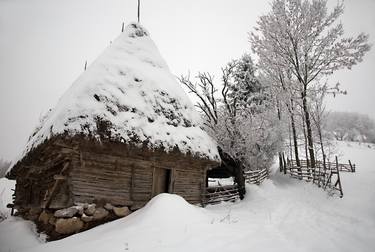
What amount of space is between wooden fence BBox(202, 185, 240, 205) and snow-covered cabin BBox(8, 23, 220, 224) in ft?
2.97

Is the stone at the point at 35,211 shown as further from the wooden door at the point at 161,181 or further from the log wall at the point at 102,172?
the wooden door at the point at 161,181

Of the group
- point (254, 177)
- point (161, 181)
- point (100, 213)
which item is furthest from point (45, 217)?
point (254, 177)

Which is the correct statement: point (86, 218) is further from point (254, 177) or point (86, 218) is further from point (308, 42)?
point (308, 42)

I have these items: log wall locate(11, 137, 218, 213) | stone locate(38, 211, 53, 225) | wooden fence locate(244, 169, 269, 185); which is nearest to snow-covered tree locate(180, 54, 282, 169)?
wooden fence locate(244, 169, 269, 185)

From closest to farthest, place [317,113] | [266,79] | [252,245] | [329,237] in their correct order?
[252,245], [329,237], [266,79], [317,113]

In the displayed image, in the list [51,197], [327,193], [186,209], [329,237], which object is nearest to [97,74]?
[51,197]

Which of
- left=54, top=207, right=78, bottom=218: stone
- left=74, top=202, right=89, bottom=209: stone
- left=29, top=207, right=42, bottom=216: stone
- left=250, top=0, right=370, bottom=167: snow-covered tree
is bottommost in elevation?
left=29, top=207, right=42, bottom=216: stone

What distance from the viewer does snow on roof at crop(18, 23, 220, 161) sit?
7457 millimetres

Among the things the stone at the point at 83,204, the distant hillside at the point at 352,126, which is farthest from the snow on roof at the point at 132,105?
the distant hillside at the point at 352,126

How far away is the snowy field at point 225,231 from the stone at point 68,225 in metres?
0.66

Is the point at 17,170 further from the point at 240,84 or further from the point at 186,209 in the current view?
the point at 240,84

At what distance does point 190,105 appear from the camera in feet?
38.9

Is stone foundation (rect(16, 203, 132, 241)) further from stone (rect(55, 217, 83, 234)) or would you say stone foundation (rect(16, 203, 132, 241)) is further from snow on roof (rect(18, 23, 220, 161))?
snow on roof (rect(18, 23, 220, 161))

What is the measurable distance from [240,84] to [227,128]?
33.2 ft
